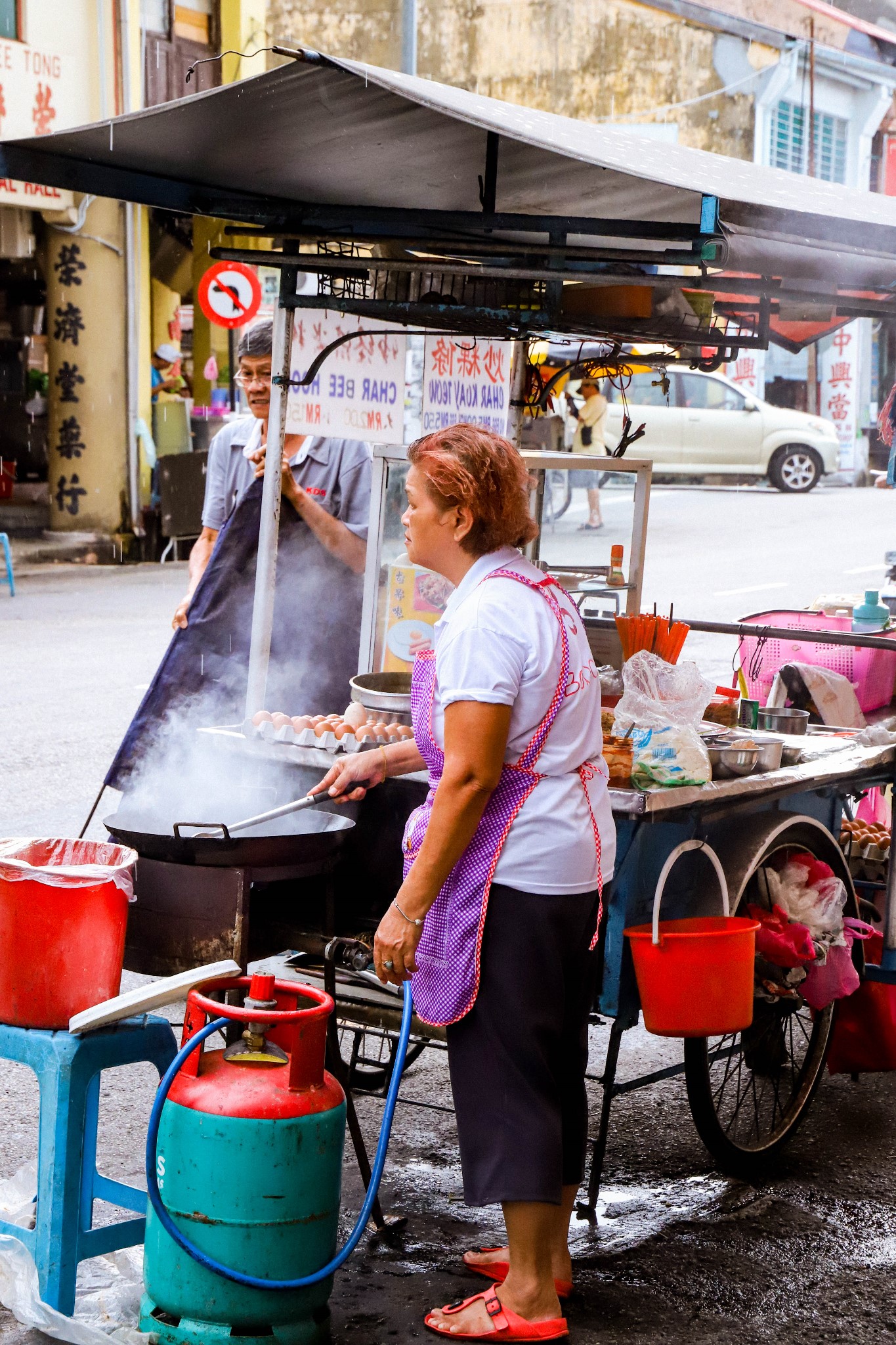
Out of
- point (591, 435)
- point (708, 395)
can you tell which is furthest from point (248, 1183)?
point (708, 395)

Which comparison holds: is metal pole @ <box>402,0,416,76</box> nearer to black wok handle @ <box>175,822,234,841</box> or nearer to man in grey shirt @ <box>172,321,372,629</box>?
man in grey shirt @ <box>172,321,372,629</box>

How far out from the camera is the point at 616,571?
5633 millimetres

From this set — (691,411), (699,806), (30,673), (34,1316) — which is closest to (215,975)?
(34,1316)

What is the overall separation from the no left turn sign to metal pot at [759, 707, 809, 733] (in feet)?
39.4

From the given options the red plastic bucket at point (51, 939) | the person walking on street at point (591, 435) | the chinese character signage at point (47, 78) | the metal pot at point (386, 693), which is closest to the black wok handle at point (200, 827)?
the red plastic bucket at point (51, 939)

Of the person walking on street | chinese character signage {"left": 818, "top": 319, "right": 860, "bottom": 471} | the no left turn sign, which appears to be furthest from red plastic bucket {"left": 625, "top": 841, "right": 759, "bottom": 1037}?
chinese character signage {"left": 818, "top": 319, "right": 860, "bottom": 471}

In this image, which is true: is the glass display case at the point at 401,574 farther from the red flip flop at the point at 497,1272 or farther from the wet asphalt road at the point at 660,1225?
the red flip flop at the point at 497,1272

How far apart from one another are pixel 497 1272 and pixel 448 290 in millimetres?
2936

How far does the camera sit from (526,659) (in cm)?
293

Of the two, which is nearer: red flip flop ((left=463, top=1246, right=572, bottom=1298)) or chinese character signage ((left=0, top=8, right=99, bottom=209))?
red flip flop ((left=463, top=1246, right=572, bottom=1298))

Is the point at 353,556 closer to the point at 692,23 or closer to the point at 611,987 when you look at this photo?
the point at 611,987

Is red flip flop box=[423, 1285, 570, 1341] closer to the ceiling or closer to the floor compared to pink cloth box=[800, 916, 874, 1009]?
closer to the floor

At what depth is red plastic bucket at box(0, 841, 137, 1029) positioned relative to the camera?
10.1ft

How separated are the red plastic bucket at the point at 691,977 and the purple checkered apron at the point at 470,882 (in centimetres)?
50
